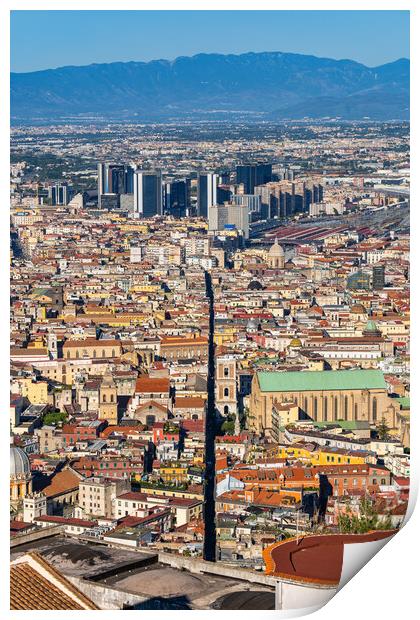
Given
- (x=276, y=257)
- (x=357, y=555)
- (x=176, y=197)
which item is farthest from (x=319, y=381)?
(x=176, y=197)

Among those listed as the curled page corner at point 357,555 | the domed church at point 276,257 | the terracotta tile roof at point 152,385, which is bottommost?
the terracotta tile roof at point 152,385

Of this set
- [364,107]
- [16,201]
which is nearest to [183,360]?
[16,201]

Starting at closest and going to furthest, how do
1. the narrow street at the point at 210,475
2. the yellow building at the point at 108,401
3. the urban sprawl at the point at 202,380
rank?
1. the urban sprawl at the point at 202,380
2. the narrow street at the point at 210,475
3. the yellow building at the point at 108,401

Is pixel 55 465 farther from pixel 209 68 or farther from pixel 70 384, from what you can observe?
pixel 209 68

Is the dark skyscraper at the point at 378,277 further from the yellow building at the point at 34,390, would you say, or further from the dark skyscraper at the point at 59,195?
the dark skyscraper at the point at 59,195


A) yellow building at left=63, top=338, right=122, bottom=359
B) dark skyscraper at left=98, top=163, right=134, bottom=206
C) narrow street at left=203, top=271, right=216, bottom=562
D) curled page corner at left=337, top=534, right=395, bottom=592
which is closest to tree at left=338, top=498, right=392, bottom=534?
curled page corner at left=337, top=534, right=395, bottom=592

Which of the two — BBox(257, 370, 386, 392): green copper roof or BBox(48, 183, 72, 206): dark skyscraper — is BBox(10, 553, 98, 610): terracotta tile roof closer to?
BBox(257, 370, 386, 392): green copper roof

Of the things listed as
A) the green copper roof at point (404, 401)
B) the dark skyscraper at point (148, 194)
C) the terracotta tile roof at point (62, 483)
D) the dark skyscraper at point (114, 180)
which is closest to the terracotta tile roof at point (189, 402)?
the green copper roof at point (404, 401)
